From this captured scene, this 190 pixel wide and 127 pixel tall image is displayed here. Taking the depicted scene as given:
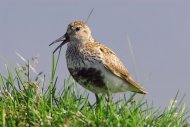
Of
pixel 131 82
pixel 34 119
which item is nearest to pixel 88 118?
pixel 34 119

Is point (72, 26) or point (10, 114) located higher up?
point (72, 26)

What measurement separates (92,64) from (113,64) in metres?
0.48

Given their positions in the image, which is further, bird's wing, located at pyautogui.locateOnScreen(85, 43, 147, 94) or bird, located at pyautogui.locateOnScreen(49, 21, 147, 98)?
bird's wing, located at pyautogui.locateOnScreen(85, 43, 147, 94)

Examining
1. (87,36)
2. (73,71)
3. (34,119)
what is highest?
(87,36)

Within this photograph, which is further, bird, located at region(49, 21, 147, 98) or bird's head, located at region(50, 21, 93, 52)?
bird's head, located at region(50, 21, 93, 52)

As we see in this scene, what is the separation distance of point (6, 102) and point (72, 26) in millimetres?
2926

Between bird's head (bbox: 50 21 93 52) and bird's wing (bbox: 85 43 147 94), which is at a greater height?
bird's head (bbox: 50 21 93 52)

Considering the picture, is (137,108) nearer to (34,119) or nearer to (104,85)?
(34,119)

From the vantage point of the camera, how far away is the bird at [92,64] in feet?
29.7

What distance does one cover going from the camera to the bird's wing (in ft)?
30.7

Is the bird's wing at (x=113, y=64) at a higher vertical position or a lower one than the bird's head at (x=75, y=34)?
lower

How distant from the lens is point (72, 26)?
9.80 m

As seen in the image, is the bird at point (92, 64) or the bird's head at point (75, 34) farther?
the bird's head at point (75, 34)

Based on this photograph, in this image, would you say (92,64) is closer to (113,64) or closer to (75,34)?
(113,64)
